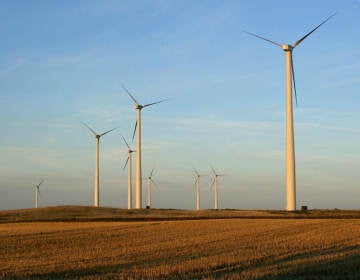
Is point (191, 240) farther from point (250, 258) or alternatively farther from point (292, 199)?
point (292, 199)

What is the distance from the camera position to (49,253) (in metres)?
28.1

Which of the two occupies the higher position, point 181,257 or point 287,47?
point 287,47

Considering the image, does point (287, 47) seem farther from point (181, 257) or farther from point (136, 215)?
point (181, 257)

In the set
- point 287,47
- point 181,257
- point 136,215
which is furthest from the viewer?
point 136,215

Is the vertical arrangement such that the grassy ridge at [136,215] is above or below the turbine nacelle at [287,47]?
below

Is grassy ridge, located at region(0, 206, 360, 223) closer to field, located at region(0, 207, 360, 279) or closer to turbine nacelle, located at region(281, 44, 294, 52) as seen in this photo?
turbine nacelle, located at region(281, 44, 294, 52)

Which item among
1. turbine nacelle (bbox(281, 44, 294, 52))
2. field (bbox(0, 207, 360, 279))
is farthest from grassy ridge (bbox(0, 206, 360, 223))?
field (bbox(0, 207, 360, 279))

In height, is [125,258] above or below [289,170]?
below

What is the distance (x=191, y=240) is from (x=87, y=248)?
6.36 m

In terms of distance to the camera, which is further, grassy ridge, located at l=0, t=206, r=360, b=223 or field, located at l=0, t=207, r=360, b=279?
grassy ridge, located at l=0, t=206, r=360, b=223

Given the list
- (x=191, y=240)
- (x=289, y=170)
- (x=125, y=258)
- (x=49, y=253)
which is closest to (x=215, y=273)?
(x=125, y=258)

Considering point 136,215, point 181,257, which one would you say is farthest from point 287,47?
point 181,257

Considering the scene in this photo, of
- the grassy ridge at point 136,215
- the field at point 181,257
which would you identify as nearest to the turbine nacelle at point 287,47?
the grassy ridge at point 136,215

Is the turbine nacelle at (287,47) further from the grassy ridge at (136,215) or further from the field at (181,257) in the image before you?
the field at (181,257)
